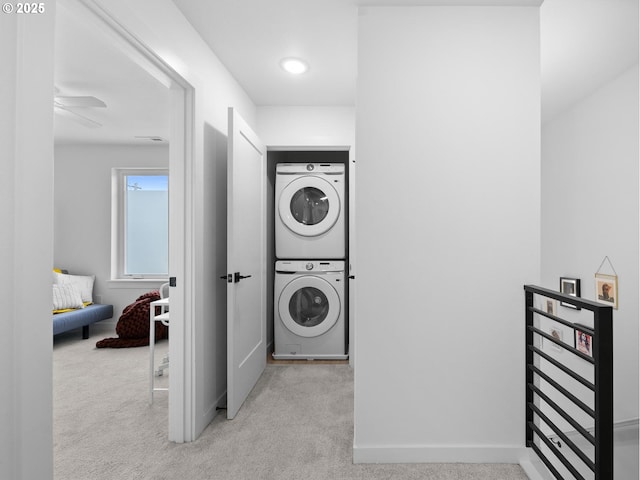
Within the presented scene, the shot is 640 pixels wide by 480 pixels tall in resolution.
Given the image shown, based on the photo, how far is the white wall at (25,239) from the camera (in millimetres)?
1093

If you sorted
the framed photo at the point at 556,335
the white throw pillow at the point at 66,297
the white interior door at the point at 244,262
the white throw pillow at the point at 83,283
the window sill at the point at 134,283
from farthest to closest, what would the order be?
the window sill at the point at 134,283 < the white throw pillow at the point at 83,283 < the white throw pillow at the point at 66,297 < the framed photo at the point at 556,335 < the white interior door at the point at 244,262

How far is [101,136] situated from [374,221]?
13.6 feet

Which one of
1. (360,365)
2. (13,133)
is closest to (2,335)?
(13,133)

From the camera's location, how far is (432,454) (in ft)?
6.57

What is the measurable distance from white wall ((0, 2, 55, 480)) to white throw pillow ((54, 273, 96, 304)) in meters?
4.11

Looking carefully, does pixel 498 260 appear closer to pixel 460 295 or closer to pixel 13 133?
pixel 460 295

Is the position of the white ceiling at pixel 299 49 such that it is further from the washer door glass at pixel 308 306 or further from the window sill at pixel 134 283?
the window sill at pixel 134 283

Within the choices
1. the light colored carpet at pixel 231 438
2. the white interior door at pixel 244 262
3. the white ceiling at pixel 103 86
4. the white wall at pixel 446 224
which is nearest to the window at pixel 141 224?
the white ceiling at pixel 103 86

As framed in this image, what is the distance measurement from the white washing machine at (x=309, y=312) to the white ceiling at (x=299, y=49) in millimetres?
1553

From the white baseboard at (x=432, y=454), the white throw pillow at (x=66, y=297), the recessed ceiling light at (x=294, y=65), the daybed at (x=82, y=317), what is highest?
the recessed ceiling light at (x=294, y=65)

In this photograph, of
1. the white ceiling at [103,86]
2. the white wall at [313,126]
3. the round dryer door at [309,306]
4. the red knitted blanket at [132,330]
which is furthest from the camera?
the red knitted blanket at [132,330]

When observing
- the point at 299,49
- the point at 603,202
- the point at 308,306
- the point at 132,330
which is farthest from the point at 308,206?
the point at 603,202

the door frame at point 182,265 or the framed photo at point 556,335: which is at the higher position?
the door frame at point 182,265

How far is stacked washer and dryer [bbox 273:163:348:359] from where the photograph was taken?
12.4 ft
